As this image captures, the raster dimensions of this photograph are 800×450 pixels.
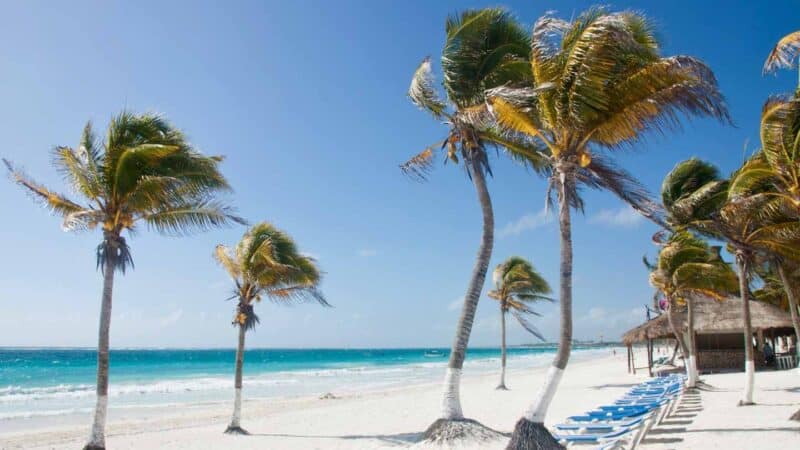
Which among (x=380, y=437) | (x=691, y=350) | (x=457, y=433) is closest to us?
(x=457, y=433)

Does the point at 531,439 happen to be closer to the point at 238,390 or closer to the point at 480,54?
the point at 480,54

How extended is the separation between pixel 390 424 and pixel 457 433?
5.87m

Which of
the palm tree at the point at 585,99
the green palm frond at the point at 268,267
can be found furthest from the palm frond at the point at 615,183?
the green palm frond at the point at 268,267

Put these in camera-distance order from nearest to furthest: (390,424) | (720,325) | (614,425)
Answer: (614,425), (390,424), (720,325)

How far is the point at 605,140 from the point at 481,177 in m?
2.55

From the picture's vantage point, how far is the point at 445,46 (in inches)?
416

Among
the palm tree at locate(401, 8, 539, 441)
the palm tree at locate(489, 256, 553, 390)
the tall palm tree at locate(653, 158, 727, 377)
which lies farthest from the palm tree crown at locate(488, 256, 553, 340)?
the palm tree at locate(401, 8, 539, 441)

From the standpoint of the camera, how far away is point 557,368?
7.82m

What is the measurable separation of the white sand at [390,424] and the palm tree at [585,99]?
2896 mm

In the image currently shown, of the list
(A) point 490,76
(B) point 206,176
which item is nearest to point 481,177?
(A) point 490,76

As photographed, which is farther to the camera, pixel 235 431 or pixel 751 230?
pixel 235 431

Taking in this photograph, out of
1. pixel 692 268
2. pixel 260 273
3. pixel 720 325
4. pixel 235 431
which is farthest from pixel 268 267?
pixel 720 325

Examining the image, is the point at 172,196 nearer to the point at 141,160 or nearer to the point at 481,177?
the point at 141,160

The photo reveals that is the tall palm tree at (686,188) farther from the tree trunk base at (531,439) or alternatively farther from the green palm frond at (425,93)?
the tree trunk base at (531,439)
